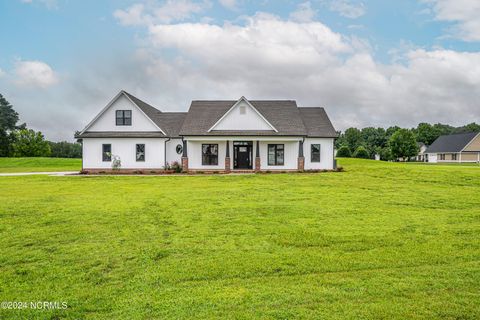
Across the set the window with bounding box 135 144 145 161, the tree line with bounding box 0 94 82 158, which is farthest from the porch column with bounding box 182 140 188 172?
the tree line with bounding box 0 94 82 158

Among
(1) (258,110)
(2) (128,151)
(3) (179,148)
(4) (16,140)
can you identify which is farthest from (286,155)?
(4) (16,140)

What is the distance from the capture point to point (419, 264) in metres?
5.50

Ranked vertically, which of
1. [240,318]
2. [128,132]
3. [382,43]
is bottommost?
[240,318]

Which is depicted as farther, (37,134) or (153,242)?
(37,134)

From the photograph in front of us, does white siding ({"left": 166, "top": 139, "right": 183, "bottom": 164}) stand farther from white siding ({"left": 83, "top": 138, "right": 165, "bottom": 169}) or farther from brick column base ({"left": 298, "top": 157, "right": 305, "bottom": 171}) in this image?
brick column base ({"left": 298, "top": 157, "right": 305, "bottom": 171})

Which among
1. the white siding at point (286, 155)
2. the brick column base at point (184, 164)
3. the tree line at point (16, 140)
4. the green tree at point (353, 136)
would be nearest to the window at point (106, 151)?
the brick column base at point (184, 164)

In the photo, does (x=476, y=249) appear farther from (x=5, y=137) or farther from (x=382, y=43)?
(x=5, y=137)

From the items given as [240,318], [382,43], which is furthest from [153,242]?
[382,43]

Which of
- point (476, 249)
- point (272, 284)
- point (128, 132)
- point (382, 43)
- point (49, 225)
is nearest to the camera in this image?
point (272, 284)

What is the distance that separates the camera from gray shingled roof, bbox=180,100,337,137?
27.3 m

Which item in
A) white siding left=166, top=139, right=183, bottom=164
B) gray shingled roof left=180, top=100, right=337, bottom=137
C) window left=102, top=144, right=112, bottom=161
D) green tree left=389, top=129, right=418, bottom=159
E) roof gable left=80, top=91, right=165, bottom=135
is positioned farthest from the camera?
green tree left=389, top=129, right=418, bottom=159

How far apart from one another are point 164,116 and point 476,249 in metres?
28.7

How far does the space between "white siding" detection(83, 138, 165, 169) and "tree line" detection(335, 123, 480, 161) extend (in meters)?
55.6

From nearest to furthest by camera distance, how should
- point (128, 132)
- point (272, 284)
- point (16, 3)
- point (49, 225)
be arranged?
point (272, 284) → point (49, 225) → point (16, 3) → point (128, 132)
